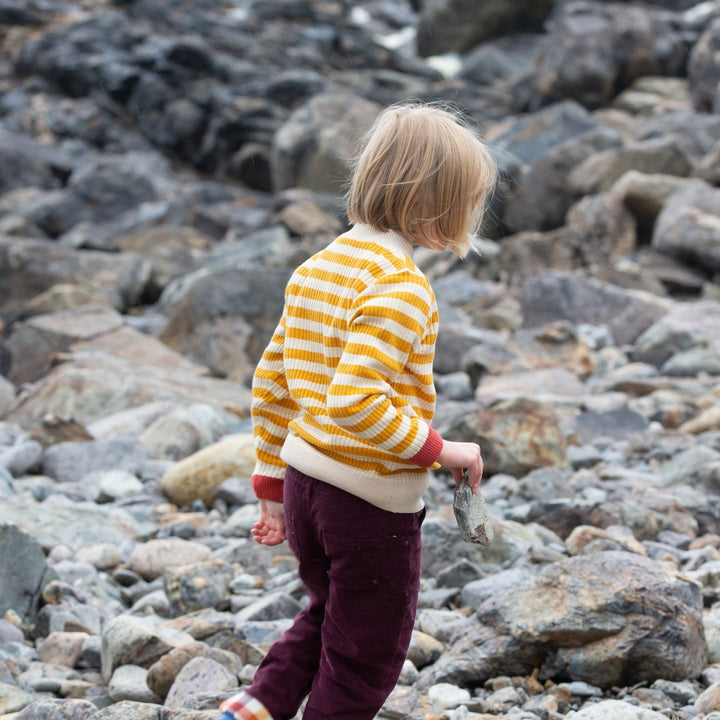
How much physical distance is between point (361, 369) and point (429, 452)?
0.69ft

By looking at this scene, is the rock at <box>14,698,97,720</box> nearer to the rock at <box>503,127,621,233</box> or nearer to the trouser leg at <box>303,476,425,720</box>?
the trouser leg at <box>303,476,425,720</box>

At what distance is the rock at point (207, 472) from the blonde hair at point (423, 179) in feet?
10.4

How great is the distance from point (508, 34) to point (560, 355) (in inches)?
1004

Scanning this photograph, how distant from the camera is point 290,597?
3354 millimetres

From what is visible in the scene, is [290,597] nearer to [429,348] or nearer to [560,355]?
[429,348]

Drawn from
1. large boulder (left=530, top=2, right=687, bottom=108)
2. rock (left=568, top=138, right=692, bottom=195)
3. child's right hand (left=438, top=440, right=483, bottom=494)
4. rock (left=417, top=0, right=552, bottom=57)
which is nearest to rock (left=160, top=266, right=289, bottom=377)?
child's right hand (left=438, top=440, right=483, bottom=494)

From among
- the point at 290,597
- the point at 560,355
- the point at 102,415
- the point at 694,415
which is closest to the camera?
the point at 290,597

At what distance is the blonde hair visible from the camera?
201 cm

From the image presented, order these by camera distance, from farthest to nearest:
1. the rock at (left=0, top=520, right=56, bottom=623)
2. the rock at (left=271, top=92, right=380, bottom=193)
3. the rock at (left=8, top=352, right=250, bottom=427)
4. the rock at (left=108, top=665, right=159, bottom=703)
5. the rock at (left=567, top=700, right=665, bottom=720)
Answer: the rock at (left=271, top=92, right=380, bottom=193)
the rock at (left=8, top=352, right=250, bottom=427)
the rock at (left=0, top=520, right=56, bottom=623)
the rock at (left=108, top=665, right=159, bottom=703)
the rock at (left=567, top=700, right=665, bottom=720)

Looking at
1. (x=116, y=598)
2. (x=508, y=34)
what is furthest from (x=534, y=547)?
(x=508, y=34)

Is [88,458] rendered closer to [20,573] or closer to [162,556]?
[162,556]

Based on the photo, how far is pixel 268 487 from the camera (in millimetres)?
2223

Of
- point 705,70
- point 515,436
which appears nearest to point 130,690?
point 515,436

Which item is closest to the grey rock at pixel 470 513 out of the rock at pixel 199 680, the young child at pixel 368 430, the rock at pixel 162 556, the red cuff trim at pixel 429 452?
the young child at pixel 368 430
